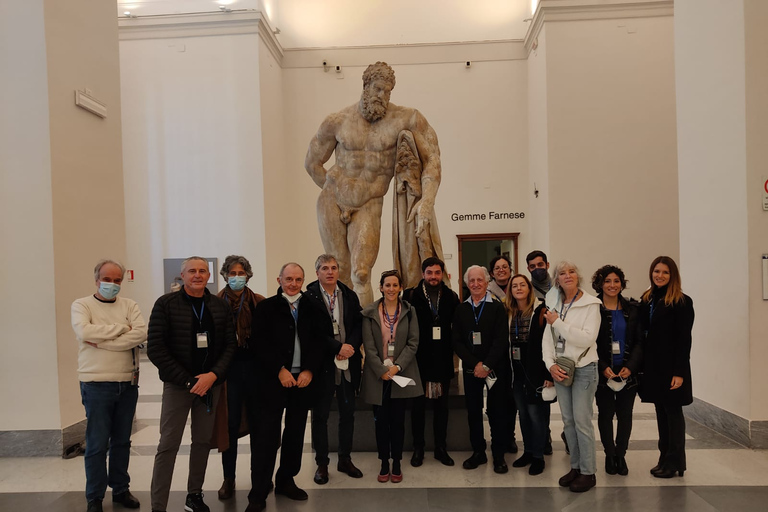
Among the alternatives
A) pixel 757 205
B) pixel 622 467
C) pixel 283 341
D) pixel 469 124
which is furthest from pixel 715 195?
pixel 469 124

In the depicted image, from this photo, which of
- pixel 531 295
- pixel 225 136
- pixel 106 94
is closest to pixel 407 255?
pixel 531 295

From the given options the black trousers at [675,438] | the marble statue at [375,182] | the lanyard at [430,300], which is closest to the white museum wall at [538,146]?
the marble statue at [375,182]

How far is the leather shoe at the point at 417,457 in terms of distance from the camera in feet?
14.2

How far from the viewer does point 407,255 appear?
5.32 meters

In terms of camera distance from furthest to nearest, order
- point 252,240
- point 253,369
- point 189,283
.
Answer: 1. point 252,240
2. point 253,369
3. point 189,283

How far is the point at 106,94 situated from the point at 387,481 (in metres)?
4.86

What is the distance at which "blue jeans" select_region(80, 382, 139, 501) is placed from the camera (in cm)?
356

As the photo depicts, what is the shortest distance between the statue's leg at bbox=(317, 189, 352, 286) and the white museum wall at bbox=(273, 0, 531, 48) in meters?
9.51

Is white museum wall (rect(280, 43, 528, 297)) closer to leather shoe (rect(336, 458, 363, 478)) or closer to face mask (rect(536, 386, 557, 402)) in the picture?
leather shoe (rect(336, 458, 363, 478))

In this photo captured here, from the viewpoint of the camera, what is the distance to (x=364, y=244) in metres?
5.27

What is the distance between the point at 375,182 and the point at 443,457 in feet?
8.59

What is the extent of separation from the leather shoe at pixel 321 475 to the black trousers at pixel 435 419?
76cm

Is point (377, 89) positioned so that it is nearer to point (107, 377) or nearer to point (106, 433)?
point (107, 377)

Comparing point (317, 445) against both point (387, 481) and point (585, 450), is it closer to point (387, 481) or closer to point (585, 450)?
point (387, 481)
